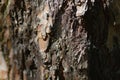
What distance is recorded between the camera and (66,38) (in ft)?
3.34

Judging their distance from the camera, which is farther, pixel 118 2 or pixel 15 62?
pixel 15 62

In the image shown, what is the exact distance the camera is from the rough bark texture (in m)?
1.00

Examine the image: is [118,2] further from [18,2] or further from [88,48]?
[18,2]

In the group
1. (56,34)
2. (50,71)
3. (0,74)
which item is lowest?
(0,74)

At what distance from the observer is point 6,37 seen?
50.1 inches

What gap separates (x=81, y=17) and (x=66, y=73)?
19 centimetres

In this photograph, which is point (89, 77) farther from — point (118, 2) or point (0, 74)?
point (0, 74)

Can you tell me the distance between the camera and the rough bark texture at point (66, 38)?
39.5 inches

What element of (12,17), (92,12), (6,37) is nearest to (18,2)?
(12,17)

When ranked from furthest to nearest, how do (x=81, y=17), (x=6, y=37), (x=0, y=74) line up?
(x=0, y=74) → (x=6, y=37) → (x=81, y=17)

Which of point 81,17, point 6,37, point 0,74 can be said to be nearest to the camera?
point 81,17

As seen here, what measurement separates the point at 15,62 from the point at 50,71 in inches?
8.7

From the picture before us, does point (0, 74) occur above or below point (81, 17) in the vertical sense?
below

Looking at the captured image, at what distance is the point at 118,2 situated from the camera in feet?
3.54
